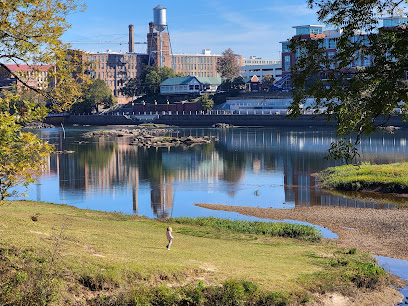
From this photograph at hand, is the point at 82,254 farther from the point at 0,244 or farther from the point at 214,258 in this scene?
the point at 214,258

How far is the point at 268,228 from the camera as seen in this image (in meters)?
27.4

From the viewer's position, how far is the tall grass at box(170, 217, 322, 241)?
86.8 feet

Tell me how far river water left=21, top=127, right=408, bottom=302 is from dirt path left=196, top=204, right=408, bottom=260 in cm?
119

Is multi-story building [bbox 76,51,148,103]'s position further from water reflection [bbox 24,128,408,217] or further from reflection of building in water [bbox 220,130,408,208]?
water reflection [bbox 24,128,408,217]

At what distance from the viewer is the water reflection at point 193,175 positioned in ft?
Result: 130

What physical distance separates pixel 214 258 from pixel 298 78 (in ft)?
25.5

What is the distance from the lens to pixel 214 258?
19.0m

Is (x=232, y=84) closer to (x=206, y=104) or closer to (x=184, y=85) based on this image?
(x=184, y=85)

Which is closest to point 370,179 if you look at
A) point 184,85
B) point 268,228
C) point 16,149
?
point 268,228

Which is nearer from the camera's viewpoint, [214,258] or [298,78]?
[298,78]

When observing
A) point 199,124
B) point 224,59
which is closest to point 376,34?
point 199,124

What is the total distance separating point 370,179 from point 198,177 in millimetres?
14957

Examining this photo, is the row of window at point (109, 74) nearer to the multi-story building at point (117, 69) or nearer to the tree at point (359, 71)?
the multi-story building at point (117, 69)

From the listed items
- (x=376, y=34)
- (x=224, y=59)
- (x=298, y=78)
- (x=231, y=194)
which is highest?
(x=224, y=59)
